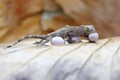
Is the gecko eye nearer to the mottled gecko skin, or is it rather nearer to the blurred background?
the mottled gecko skin

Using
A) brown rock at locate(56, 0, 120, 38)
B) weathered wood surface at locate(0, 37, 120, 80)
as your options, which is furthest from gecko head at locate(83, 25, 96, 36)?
brown rock at locate(56, 0, 120, 38)

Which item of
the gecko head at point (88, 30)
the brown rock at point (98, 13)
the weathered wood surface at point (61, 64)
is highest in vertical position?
the gecko head at point (88, 30)

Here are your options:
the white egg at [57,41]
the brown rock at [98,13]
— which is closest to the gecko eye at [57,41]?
the white egg at [57,41]

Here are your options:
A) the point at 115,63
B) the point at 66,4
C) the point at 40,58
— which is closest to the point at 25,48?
the point at 40,58

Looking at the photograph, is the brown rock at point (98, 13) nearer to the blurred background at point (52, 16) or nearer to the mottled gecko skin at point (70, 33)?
the blurred background at point (52, 16)

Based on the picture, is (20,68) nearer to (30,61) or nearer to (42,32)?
(30,61)

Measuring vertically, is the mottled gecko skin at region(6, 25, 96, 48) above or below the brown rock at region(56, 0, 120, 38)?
above
